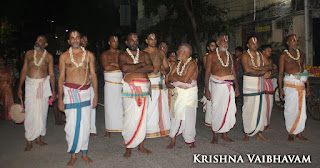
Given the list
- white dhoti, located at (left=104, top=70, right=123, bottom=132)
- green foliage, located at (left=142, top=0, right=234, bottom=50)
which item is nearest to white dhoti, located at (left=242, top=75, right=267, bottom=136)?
white dhoti, located at (left=104, top=70, right=123, bottom=132)

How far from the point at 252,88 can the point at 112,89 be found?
293 cm

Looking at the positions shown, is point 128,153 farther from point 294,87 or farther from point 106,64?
point 294,87

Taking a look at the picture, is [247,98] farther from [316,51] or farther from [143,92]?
[316,51]

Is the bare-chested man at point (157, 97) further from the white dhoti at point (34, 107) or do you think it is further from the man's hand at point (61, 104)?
the white dhoti at point (34, 107)

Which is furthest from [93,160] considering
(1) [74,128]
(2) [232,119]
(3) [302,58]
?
(3) [302,58]

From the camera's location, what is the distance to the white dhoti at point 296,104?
611cm

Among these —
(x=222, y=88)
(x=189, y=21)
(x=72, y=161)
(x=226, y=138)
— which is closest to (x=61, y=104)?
(x=72, y=161)

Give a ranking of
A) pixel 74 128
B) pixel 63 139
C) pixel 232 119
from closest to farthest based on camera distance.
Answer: pixel 74 128 → pixel 232 119 → pixel 63 139

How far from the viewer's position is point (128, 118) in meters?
5.41

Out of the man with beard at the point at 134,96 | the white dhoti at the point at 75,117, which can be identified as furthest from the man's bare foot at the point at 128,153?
the white dhoti at the point at 75,117

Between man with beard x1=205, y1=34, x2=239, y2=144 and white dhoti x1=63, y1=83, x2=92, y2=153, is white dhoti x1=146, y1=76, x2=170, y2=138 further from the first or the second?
white dhoti x1=63, y1=83, x2=92, y2=153

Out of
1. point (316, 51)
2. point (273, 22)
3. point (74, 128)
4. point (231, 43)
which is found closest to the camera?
point (74, 128)

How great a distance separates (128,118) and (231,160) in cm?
183

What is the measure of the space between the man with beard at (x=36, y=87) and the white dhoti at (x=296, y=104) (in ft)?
15.0
